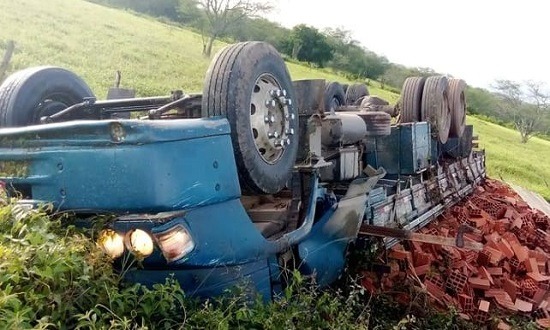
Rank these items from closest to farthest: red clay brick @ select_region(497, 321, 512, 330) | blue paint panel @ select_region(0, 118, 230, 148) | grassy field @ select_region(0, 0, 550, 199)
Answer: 1. blue paint panel @ select_region(0, 118, 230, 148)
2. red clay brick @ select_region(497, 321, 512, 330)
3. grassy field @ select_region(0, 0, 550, 199)

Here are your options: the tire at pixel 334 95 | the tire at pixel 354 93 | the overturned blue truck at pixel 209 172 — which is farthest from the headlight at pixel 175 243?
the tire at pixel 354 93

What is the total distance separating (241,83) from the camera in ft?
10.7

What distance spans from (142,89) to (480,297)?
14.1 meters

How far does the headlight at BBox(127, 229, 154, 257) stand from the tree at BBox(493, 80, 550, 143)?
4416 cm

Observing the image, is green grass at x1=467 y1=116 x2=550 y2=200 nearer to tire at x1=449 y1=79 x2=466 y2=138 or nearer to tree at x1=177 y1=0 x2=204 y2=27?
tire at x1=449 y1=79 x2=466 y2=138

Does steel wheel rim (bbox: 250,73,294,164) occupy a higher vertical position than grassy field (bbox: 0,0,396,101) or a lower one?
lower

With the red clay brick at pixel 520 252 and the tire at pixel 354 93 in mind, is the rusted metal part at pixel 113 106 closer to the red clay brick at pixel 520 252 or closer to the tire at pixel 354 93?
the red clay brick at pixel 520 252

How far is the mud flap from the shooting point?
3.75 m

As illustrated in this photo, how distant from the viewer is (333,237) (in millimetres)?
3988

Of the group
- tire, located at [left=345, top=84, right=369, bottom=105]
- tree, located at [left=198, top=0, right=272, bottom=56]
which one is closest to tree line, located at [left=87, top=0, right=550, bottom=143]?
tree, located at [left=198, top=0, right=272, bottom=56]

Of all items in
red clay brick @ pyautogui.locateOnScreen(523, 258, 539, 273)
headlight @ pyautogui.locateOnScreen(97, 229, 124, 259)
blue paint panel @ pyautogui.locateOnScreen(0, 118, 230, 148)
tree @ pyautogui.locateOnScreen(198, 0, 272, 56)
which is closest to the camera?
blue paint panel @ pyautogui.locateOnScreen(0, 118, 230, 148)

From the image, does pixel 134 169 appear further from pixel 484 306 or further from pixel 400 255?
pixel 484 306

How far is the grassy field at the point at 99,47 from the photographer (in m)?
18.1

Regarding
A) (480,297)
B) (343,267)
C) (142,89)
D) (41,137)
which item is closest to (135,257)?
(41,137)
